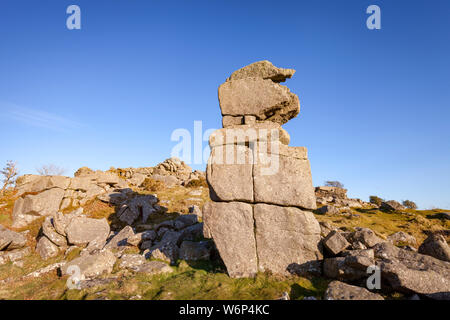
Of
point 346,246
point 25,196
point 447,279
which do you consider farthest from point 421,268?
point 25,196

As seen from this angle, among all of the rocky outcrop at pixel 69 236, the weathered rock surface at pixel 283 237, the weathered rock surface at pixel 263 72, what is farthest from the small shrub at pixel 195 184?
the weathered rock surface at pixel 283 237

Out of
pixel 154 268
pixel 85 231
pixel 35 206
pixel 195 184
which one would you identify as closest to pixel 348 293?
pixel 154 268

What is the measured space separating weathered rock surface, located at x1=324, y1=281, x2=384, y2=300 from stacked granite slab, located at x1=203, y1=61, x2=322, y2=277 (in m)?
2.05

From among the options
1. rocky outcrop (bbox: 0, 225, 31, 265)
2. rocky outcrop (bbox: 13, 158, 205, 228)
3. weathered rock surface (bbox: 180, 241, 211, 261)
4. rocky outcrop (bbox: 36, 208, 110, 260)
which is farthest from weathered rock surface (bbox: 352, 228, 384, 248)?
rocky outcrop (bbox: 0, 225, 31, 265)

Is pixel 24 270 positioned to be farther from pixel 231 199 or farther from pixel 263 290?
pixel 263 290

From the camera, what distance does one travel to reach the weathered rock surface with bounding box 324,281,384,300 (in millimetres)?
5410

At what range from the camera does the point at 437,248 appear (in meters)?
8.28

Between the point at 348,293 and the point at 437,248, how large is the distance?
555 centimetres

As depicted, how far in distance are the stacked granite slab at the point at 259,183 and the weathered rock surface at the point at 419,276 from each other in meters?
2.22

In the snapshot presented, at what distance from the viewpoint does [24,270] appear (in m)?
11.0

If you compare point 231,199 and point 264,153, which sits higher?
point 264,153

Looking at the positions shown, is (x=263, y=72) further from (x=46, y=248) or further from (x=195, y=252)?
(x=46, y=248)
